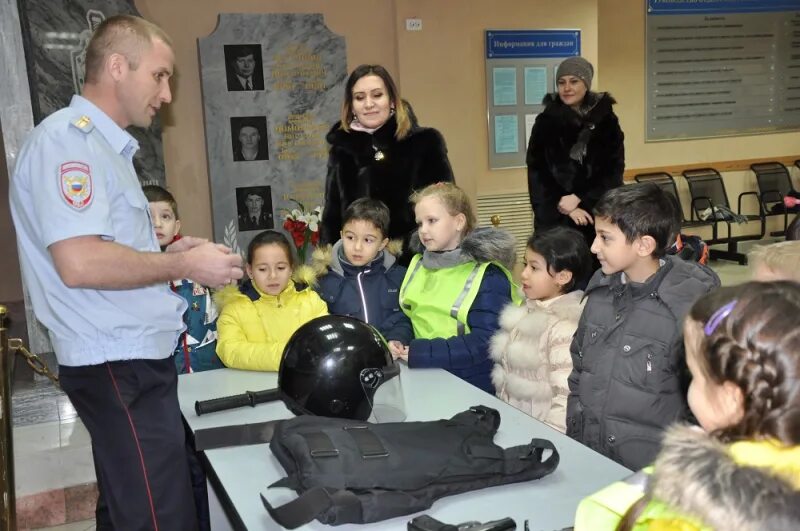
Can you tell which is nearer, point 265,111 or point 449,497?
point 449,497

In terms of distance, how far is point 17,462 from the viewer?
328 cm

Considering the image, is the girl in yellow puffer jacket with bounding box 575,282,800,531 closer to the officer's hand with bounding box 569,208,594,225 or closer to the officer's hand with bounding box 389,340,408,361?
the officer's hand with bounding box 389,340,408,361

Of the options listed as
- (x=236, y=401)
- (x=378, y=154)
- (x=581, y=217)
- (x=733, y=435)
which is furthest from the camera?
(x=581, y=217)

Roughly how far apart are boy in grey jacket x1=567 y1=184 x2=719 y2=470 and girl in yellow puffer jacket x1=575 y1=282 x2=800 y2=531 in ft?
2.57

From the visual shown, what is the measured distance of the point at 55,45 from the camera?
175 inches

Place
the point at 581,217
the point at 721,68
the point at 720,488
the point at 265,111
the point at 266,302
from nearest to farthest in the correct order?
the point at 720,488 → the point at 266,302 → the point at 581,217 → the point at 265,111 → the point at 721,68

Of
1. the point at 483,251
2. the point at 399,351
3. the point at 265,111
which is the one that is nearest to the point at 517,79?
the point at 265,111

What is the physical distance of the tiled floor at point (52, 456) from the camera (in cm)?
301

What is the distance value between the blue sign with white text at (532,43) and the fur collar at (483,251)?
4.30 m

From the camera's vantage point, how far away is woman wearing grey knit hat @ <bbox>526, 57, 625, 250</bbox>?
3.83 metres

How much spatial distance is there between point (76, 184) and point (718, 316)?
4.76 feet

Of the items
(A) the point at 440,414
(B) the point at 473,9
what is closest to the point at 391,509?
(A) the point at 440,414

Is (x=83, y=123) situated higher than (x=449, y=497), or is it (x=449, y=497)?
(x=83, y=123)

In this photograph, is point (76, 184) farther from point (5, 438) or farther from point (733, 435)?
point (733, 435)
